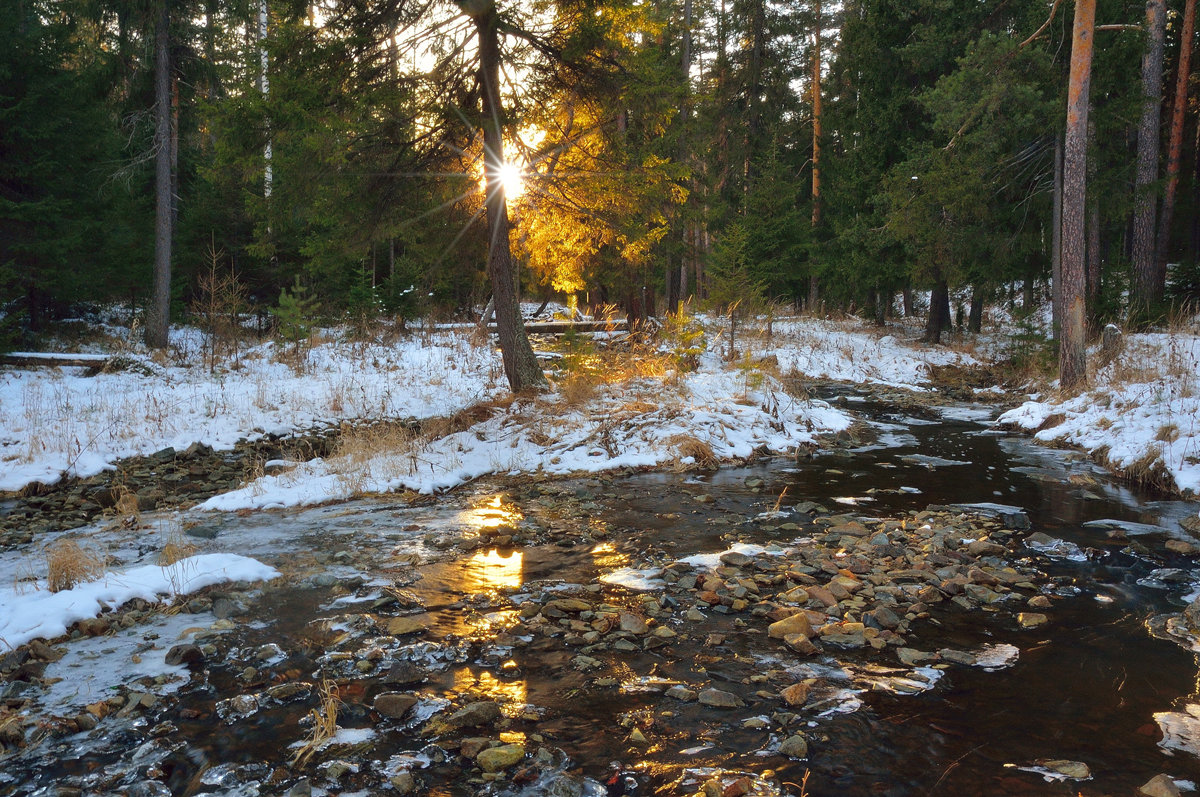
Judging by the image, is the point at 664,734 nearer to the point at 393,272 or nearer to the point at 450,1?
the point at 450,1

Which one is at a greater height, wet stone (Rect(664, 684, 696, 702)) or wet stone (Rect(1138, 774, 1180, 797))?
wet stone (Rect(1138, 774, 1180, 797))

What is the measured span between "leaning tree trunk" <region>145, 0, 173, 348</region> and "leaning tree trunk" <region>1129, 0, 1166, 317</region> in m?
23.6

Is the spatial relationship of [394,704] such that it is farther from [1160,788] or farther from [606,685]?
[1160,788]

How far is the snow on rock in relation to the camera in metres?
4.82

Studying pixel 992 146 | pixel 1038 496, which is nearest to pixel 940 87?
pixel 992 146

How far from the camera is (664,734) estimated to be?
144 inches

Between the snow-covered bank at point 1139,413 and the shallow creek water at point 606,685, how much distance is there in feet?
7.11

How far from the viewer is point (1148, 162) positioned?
15914 millimetres

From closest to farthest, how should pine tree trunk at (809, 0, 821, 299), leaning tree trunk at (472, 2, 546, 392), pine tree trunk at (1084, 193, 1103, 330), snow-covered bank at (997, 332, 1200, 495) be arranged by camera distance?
snow-covered bank at (997, 332, 1200, 495)
leaning tree trunk at (472, 2, 546, 392)
pine tree trunk at (1084, 193, 1103, 330)
pine tree trunk at (809, 0, 821, 299)

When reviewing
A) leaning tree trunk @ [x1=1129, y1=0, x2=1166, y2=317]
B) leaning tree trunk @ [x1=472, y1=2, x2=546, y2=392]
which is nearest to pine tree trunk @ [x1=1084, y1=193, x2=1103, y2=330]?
leaning tree trunk @ [x1=1129, y1=0, x2=1166, y2=317]

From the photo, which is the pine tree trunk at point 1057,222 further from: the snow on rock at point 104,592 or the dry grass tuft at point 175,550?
the dry grass tuft at point 175,550

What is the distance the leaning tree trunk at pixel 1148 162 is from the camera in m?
15.0

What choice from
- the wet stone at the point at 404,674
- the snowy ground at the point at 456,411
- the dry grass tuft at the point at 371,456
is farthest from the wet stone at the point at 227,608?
the dry grass tuft at the point at 371,456

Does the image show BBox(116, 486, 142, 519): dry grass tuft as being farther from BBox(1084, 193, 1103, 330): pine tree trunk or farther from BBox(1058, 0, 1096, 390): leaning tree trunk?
BBox(1084, 193, 1103, 330): pine tree trunk
